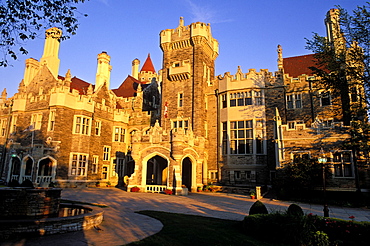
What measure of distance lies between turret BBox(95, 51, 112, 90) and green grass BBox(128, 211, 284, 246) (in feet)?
95.2

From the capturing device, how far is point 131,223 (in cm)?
1025

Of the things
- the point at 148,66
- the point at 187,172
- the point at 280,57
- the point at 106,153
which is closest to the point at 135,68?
the point at 148,66

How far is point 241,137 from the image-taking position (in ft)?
86.6

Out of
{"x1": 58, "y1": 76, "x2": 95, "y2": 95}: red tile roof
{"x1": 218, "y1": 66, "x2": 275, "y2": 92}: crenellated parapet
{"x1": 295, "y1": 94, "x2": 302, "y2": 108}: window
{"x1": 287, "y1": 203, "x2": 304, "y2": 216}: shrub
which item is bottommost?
{"x1": 287, "y1": 203, "x2": 304, "y2": 216}: shrub

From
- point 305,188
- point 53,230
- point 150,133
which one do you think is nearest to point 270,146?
point 305,188

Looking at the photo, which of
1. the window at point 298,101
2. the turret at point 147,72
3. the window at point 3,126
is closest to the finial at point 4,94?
the window at point 3,126

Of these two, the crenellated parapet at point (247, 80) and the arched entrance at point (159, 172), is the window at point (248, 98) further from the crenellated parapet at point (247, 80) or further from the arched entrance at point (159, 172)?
the arched entrance at point (159, 172)

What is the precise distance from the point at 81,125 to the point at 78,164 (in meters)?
4.12

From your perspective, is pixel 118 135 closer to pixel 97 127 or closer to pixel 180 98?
pixel 97 127

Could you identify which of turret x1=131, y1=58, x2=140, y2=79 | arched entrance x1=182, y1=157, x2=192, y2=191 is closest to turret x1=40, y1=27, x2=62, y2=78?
arched entrance x1=182, y1=157, x2=192, y2=191

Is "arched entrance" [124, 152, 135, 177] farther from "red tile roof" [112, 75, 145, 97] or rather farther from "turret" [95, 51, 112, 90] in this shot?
"red tile roof" [112, 75, 145, 97]

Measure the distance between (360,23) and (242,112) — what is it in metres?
12.4

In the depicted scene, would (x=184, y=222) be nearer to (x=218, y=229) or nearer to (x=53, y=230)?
(x=218, y=229)

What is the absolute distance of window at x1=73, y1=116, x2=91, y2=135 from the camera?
91.1 ft
